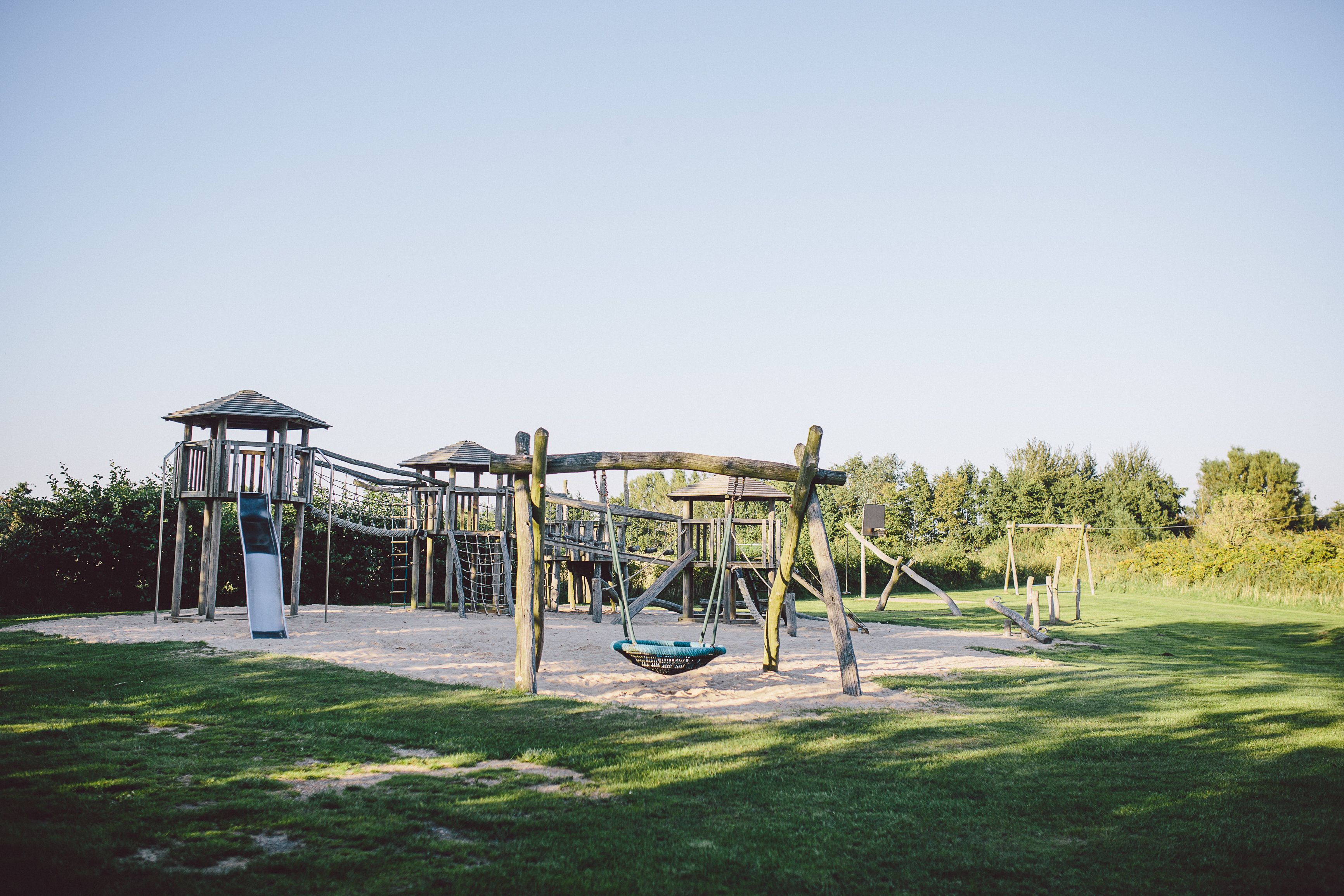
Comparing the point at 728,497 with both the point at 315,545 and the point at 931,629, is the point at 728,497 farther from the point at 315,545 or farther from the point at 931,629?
the point at 315,545

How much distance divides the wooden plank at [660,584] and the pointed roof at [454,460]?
7243 mm

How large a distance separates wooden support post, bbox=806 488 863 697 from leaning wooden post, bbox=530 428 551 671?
3080 mm

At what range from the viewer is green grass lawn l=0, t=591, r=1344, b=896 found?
4082mm

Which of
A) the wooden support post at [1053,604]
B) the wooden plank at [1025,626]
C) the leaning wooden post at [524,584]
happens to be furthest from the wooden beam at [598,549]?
the wooden support post at [1053,604]

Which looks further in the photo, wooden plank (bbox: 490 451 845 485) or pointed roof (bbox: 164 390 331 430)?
pointed roof (bbox: 164 390 331 430)

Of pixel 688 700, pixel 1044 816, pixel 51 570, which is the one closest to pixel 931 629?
pixel 688 700

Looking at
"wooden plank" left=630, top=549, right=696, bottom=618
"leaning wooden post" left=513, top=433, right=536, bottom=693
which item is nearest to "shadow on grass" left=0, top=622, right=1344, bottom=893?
"leaning wooden post" left=513, top=433, right=536, bottom=693

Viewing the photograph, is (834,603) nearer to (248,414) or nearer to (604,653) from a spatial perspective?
(604,653)

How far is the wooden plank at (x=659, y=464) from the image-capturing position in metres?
9.54

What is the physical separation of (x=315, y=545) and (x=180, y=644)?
1349 cm

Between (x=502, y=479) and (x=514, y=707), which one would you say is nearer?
(x=514, y=707)

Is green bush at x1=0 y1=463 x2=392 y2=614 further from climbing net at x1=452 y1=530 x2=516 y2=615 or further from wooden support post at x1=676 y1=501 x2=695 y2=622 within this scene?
wooden support post at x1=676 y1=501 x2=695 y2=622

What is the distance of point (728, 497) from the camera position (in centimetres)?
1105

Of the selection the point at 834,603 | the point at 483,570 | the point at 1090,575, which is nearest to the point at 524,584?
the point at 834,603
